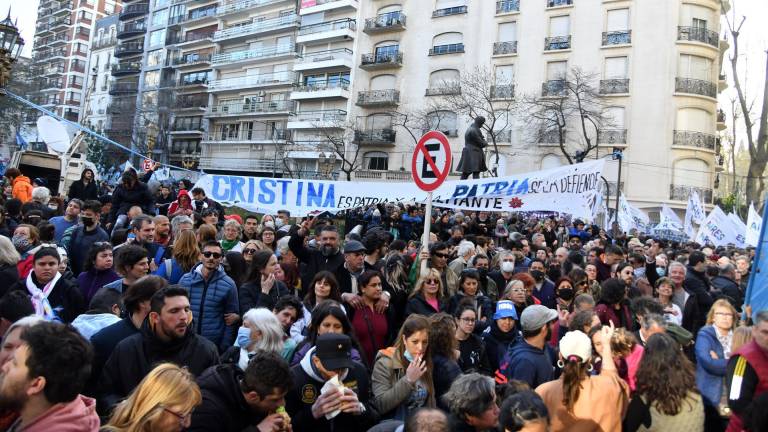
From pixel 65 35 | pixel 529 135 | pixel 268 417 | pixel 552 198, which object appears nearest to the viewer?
pixel 268 417

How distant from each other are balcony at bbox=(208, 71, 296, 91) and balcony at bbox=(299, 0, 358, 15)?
506 cm

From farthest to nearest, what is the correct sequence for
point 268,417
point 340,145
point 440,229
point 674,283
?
point 340,145 < point 440,229 < point 674,283 < point 268,417

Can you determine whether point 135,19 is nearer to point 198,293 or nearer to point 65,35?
point 65,35

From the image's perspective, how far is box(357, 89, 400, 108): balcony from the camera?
A: 38.8 m

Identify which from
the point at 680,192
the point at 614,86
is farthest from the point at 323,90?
the point at 680,192

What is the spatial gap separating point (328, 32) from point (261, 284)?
131 ft

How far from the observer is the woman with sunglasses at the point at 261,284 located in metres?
4.98

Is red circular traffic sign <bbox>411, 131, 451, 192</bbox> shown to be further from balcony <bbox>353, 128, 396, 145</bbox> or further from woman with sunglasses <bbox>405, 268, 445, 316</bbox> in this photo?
balcony <bbox>353, 128, 396, 145</bbox>

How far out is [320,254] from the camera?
593 centimetres

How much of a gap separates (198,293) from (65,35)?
90777 millimetres

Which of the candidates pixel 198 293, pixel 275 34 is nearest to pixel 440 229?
pixel 198 293

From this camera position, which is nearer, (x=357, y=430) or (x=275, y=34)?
(x=357, y=430)

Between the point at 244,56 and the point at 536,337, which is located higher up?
the point at 244,56

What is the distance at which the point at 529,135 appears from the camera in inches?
1323
